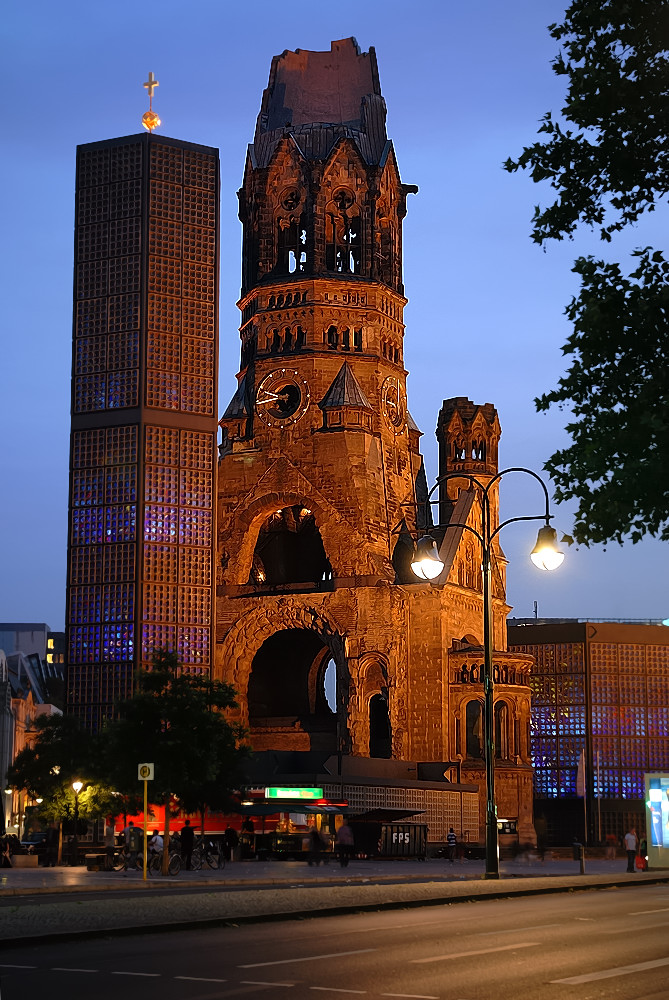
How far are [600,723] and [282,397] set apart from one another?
1089 inches

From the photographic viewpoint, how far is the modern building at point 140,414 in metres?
72.1

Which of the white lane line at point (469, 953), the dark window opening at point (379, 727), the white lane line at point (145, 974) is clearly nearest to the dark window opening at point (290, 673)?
the dark window opening at point (379, 727)

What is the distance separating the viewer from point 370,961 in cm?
1723

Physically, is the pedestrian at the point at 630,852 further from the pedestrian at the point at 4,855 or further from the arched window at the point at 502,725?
the arched window at the point at 502,725

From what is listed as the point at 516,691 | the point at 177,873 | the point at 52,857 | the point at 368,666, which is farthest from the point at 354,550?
the point at 177,873

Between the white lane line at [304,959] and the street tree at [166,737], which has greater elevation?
the street tree at [166,737]

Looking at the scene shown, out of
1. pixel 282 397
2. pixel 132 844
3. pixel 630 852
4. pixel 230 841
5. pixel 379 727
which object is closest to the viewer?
pixel 630 852

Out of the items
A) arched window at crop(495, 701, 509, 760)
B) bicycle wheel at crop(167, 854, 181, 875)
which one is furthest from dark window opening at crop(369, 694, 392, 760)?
bicycle wheel at crop(167, 854, 181, 875)

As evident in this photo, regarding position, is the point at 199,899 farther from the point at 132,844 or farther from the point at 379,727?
the point at 379,727

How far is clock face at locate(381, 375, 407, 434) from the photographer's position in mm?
87688

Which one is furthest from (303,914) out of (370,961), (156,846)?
(156,846)

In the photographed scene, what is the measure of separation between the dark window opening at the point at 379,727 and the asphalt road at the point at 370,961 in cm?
6210

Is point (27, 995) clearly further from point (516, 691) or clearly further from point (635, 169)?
point (516, 691)

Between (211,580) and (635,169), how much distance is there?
56.0 m
